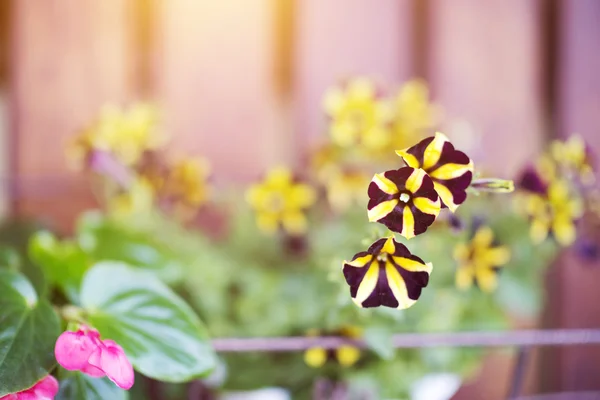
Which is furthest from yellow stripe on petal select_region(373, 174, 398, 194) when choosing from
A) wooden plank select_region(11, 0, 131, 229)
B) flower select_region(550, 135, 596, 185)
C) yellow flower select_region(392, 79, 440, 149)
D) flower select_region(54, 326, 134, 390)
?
wooden plank select_region(11, 0, 131, 229)

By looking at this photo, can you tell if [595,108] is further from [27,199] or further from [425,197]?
[27,199]

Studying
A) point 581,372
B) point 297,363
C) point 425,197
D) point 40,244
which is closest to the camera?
point 425,197

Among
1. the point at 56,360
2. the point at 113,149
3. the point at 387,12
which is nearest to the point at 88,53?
the point at 113,149

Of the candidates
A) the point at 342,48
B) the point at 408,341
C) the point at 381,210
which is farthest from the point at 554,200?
the point at 342,48

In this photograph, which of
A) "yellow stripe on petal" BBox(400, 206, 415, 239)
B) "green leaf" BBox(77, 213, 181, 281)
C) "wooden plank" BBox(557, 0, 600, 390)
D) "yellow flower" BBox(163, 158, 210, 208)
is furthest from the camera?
"wooden plank" BBox(557, 0, 600, 390)

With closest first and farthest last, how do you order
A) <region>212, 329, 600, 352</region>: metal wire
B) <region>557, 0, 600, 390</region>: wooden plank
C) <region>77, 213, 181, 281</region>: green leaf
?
<region>212, 329, 600, 352</region>: metal wire, <region>77, 213, 181, 281</region>: green leaf, <region>557, 0, 600, 390</region>: wooden plank

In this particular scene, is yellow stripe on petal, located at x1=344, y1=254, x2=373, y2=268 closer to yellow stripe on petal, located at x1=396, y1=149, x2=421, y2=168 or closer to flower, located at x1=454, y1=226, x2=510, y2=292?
yellow stripe on petal, located at x1=396, y1=149, x2=421, y2=168
